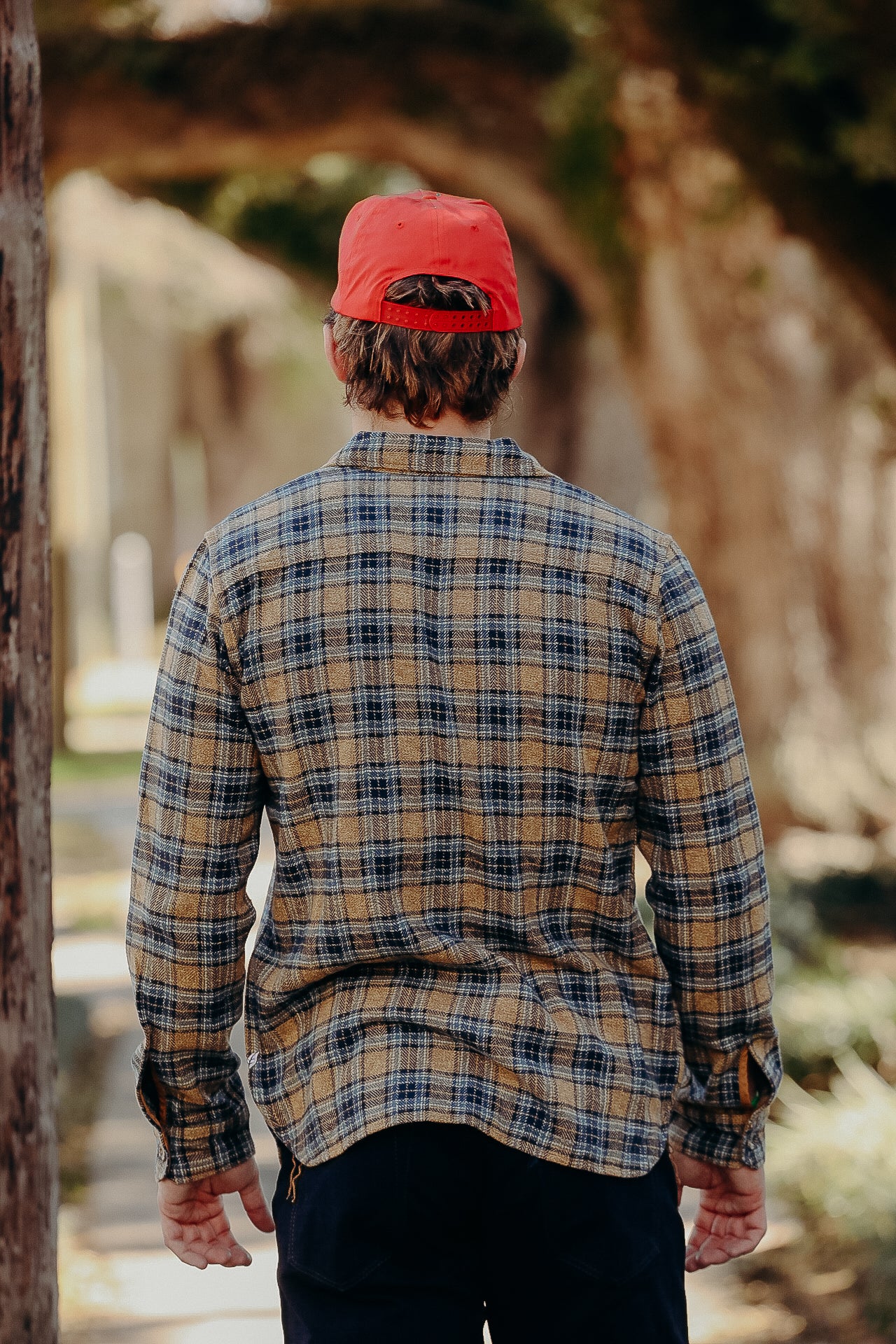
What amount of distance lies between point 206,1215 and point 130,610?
2322 centimetres

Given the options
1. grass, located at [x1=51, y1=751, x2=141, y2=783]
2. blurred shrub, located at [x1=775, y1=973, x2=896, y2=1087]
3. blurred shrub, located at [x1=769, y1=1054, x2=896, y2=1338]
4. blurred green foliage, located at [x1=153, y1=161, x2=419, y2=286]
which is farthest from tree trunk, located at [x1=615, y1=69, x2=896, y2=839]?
grass, located at [x1=51, y1=751, x2=141, y2=783]

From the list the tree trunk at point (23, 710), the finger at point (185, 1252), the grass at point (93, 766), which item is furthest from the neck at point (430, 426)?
the grass at point (93, 766)

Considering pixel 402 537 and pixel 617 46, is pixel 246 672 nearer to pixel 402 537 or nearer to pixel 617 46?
pixel 402 537

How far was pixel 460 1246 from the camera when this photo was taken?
5.23 feet

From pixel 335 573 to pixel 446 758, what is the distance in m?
0.23

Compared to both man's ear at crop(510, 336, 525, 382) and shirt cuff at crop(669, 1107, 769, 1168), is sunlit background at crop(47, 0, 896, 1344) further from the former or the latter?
shirt cuff at crop(669, 1107, 769, 1168)

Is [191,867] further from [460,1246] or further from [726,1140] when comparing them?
[726,1140]

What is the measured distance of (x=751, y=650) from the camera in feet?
28.6

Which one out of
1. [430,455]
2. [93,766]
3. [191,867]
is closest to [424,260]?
[430,455]

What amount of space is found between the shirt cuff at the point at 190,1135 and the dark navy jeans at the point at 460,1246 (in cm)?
21

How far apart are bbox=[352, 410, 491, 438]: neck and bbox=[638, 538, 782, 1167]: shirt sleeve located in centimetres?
25

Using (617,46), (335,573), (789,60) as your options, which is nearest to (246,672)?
(335,573)

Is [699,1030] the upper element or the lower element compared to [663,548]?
lower

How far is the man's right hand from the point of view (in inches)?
71.7
